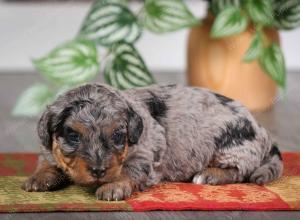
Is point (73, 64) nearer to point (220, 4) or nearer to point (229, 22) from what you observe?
point (229, 22)

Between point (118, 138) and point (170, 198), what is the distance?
219mm

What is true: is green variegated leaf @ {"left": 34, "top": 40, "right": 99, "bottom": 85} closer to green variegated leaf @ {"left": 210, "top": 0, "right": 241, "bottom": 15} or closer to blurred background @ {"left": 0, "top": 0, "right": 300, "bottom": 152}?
green variegated leaf @ {"left": 210, "top": 0, "right": 241, "bottom": 15}

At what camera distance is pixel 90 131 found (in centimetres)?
204

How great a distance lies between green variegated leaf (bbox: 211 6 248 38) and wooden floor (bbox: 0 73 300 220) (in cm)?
48

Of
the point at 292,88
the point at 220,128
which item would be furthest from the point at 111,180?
the point at 292,88

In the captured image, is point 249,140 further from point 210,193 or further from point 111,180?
point 111,180

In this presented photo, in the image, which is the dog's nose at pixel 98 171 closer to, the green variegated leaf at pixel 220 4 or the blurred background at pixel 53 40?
the green variegated leaf at pixel 220 4

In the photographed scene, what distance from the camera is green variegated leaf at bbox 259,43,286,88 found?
10.4ft

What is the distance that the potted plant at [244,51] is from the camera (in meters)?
3.26

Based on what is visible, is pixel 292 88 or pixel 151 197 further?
pixel 292 88

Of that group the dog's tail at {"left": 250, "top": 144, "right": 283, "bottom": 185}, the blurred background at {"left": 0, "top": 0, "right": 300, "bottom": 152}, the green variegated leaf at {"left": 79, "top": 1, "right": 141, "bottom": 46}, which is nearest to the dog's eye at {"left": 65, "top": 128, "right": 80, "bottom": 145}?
the dog's tail at {"left": 250, "top": 144, "right": 283, "bottom": 185}

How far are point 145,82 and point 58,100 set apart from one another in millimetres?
909

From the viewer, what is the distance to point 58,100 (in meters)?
2.15

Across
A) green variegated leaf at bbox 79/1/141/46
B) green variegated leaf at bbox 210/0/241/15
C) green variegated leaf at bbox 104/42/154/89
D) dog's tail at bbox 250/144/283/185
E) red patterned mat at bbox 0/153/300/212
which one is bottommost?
red patterned mat at bbox 0/153/300/212
